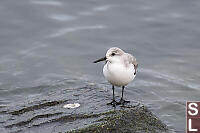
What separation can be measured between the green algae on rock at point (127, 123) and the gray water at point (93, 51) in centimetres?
99

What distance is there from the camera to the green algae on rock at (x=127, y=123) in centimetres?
693

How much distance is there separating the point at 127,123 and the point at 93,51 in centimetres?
757

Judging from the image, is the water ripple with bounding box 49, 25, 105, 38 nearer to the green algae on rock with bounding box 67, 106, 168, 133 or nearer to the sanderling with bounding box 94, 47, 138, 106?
the sanderling with bounding box 94, 47, 138, 106

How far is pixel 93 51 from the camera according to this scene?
14625mm

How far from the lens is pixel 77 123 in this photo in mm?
7422

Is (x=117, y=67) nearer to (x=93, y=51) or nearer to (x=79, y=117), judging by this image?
(x=79, y=117)

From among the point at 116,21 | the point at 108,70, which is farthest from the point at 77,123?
the point at 116,21

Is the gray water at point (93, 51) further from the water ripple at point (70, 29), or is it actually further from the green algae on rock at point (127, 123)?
the green algae on rock at point (127, 123)

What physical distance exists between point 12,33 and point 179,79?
22.3 feet

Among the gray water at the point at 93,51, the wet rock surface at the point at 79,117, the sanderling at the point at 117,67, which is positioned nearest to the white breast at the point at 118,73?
the sanderling at the point at 117,67

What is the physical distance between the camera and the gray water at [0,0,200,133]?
1133cm

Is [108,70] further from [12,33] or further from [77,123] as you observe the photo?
[12,33]

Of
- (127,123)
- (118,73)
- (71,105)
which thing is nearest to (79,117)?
(71,105)

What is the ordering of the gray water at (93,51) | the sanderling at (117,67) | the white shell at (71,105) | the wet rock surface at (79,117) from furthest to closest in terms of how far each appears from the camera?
the gray water at (93,51) < the white shell at (71,105) < the sanderling at (117,67) < the wet rock surface at (79,117)
